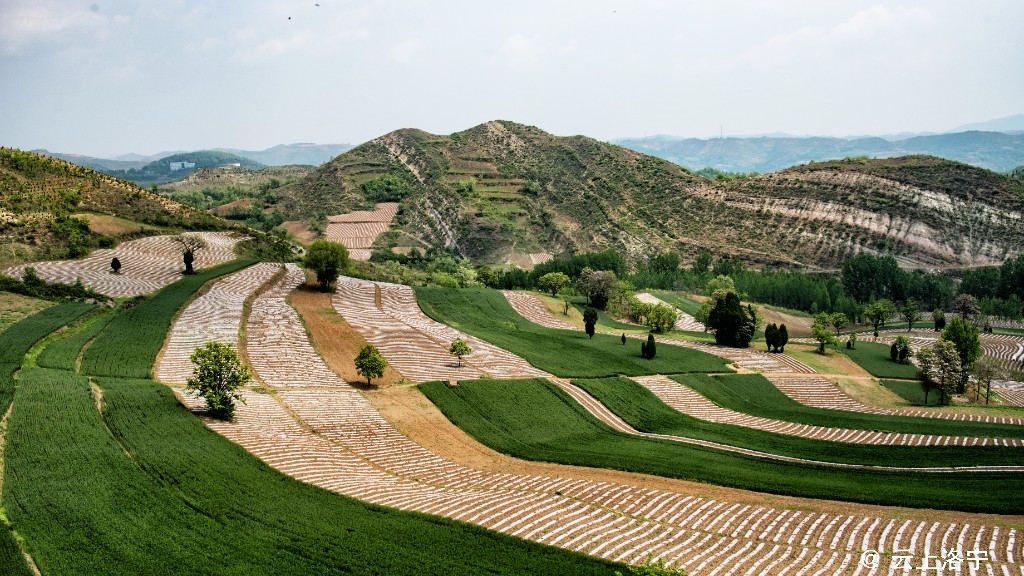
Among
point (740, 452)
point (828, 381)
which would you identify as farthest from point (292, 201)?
point (740, 452)

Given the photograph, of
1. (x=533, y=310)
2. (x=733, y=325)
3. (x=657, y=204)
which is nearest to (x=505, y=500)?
(x=733, y=325)

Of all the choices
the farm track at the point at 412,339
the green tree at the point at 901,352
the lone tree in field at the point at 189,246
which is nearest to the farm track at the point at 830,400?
the green tree at the point at 901,352

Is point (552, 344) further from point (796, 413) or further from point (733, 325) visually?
point (796, 413)

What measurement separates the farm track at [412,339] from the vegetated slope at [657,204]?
64986 millimetres

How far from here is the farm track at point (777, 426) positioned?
40906mm

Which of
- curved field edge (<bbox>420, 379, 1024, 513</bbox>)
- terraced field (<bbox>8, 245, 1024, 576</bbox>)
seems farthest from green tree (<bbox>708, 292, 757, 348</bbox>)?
curved field edge (<bbox>420, 379, 1024, 513</bbox>)

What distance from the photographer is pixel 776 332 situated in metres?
71.2

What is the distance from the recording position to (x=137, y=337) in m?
50.8

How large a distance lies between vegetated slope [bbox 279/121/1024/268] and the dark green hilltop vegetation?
108 metres

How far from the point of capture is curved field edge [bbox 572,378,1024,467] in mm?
36188

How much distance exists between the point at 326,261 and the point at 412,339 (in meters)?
18.5

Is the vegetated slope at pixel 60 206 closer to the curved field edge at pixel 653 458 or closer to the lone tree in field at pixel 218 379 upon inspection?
the lone tree in field at pixel 218 379

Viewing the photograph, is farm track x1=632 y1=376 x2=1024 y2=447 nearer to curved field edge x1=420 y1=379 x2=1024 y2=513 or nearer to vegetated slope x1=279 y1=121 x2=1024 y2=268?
curved field edge x1=420 y1=379 x2=1024 y2=513

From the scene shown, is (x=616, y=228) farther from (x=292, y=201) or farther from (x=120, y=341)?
(x=120, y=341)
